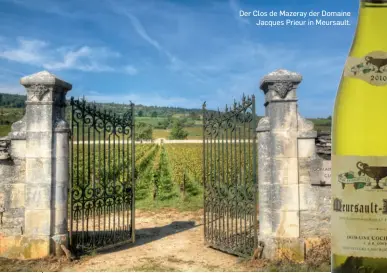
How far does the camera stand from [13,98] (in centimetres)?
7288

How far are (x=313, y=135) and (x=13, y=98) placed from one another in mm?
76593

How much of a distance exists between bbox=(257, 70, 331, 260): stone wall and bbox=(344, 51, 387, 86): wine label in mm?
3668

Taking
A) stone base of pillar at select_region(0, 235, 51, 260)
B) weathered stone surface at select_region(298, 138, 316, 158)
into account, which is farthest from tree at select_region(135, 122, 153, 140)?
weathered stone surface at select_region(298, 138, 316, 158)

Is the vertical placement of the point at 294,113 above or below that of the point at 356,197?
above

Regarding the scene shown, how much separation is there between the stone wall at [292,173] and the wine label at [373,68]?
Result: 3668 millimetres

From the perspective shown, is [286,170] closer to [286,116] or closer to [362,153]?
[286,116]

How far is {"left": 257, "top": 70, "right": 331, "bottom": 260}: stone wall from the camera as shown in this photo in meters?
5.80

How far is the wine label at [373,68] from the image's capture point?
2.11 meters

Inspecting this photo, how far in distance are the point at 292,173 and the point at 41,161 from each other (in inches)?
158

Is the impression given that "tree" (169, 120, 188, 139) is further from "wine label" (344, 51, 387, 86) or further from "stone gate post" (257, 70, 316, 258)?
"wine label" (344, 51, 387, 86)

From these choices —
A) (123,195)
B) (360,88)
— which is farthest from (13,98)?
(360,88)

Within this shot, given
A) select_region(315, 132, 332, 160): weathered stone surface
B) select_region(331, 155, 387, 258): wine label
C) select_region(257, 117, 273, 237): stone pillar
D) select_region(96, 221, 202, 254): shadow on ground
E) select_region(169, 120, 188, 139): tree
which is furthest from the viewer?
select_region(169, 120, 188, 139): tree

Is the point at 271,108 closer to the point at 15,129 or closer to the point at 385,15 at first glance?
the point at 385,15

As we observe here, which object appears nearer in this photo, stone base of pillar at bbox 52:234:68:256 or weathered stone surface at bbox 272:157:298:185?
weathered stone surface at bbox 272:157:298:185
